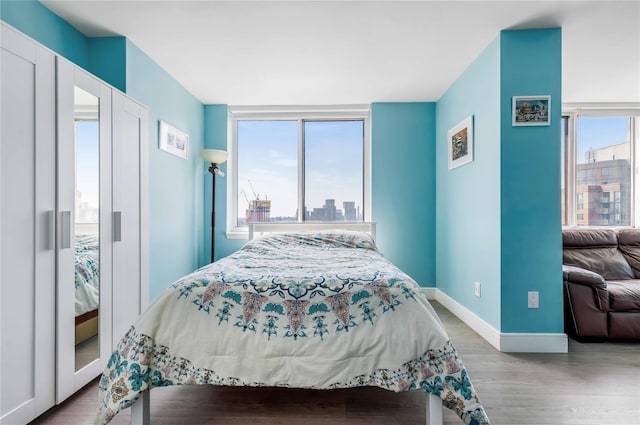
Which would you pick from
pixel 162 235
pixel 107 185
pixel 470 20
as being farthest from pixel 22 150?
pixel 470 20

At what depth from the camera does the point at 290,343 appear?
1.45m

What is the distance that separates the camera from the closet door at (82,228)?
5.43 feet

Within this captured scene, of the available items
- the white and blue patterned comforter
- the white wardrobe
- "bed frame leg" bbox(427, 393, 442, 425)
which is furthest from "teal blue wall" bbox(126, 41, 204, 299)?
"bed frame leg" bbox(427, 393, 442, 425)

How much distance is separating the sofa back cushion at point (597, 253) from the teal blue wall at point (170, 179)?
3867mm

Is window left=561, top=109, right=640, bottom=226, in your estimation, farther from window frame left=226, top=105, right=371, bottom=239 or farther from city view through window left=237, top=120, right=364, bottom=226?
city view through window left=237, top=120, right=364, bottom=226

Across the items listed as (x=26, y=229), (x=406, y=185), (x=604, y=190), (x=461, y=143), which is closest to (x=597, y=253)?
(x=604, y=190)

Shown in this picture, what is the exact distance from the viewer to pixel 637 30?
2.40m

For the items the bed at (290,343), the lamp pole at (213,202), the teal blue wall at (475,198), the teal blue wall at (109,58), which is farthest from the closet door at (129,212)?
the teal blue wall at (475,198)

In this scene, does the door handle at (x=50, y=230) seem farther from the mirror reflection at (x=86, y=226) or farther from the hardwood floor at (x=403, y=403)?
the hardwood floor at (x=403, y=403)

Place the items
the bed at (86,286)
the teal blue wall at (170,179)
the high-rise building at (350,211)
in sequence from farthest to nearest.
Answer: the high-rise building at (350,211) < the teal blue wall at (170,179) < the bed at (86,286)

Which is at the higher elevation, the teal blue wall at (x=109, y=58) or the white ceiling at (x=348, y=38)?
the white ceiling at (x=348, y=38)

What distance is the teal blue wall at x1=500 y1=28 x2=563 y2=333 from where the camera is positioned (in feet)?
7.80

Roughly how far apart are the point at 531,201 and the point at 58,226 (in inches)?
118

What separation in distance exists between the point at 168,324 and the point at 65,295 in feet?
2.16
